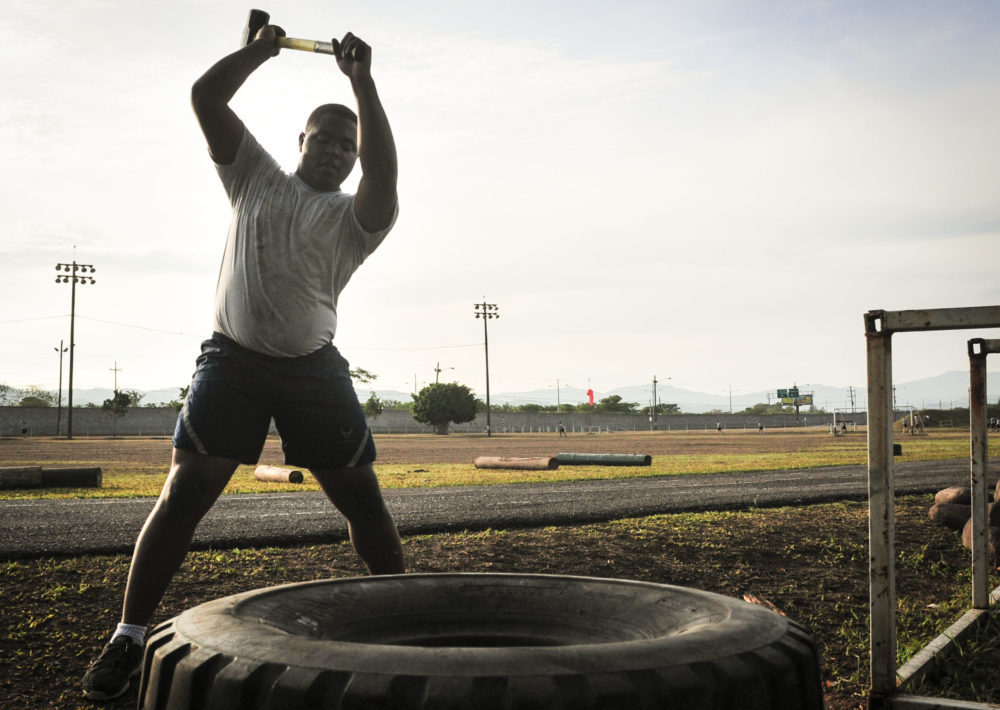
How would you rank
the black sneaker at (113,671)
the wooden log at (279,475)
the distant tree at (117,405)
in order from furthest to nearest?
the distant tree at (117,405)
the wooden log at (279,475)
the black sneaker at (113,671)

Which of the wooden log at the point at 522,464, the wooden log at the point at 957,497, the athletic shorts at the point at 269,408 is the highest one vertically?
the athletic shorts at the point at 269,408

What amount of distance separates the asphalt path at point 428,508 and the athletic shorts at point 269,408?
2805 mm

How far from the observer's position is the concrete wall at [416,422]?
234ft

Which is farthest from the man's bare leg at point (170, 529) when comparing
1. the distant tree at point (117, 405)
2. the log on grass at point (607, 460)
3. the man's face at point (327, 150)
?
the distant tree at point (117, 405)

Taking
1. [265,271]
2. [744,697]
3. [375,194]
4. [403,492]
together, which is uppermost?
[375,194]

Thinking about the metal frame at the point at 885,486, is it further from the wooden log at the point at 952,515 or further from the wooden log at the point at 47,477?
the wooden log at the point at 47,477

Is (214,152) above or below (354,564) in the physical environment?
above

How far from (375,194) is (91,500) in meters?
7.16

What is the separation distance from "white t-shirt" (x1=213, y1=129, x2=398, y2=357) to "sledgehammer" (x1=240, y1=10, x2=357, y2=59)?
32cm

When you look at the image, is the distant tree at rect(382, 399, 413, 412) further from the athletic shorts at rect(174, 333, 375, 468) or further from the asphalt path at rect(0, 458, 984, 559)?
the athletic shorts at rect(174, 333, 375, 468)

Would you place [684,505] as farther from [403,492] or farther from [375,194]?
[375,194]

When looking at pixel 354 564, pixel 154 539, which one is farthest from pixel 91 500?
pixel 154 539

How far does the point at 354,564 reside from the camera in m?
4.59

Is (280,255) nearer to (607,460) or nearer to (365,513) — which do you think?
(365,513)
